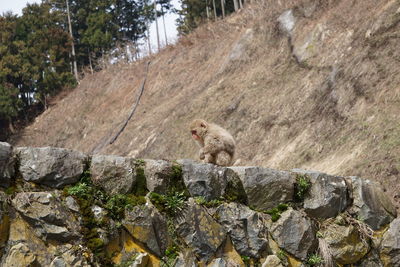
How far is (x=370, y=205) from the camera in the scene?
796cm

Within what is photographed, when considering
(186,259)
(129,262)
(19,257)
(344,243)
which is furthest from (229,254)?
(19,257)

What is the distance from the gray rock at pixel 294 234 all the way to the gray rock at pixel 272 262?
0.82 ft

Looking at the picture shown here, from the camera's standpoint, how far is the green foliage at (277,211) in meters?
7.21

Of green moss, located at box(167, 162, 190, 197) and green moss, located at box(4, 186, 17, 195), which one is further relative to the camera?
green moss, located at box(167, 162, 190, 197)

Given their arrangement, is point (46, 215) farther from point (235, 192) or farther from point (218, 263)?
point (235, 192)

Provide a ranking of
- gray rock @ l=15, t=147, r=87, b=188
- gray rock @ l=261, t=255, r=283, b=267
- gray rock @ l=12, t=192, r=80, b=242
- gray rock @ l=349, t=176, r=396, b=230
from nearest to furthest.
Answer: gray rock @ l=12, t=192, r=80, b=242, gray rock @ l=15, t=147, r=87, b=188, gray rock @ l=261, t=255, r=283, b=267, gray rock @ l=349, t=176, r=396, b=230

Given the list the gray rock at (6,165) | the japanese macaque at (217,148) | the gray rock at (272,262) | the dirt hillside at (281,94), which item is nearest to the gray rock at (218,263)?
the gray rock at (272,262)

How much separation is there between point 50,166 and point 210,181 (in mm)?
2102

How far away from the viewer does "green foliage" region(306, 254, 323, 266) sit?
7184mm

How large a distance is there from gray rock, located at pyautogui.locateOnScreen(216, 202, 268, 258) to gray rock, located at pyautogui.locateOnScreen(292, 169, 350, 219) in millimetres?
974

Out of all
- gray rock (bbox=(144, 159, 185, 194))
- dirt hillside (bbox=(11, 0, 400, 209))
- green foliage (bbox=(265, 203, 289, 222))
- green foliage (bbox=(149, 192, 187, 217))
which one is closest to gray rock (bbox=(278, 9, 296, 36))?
dirt hillside (bbox=(11, 0, 400, 209))

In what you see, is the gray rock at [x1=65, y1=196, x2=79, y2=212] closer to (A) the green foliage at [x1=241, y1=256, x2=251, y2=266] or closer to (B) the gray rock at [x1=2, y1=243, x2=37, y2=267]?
(B) the gray rock at [x1=2, y1=243, x2=37, y2=267]

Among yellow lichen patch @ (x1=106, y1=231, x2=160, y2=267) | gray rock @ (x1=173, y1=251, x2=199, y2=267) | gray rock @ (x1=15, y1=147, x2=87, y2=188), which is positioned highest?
gray rock @ (x1=15, y1=147, x2=87, y2=188)

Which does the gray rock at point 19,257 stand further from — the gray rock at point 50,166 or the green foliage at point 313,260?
the green foliage at point 313,260
